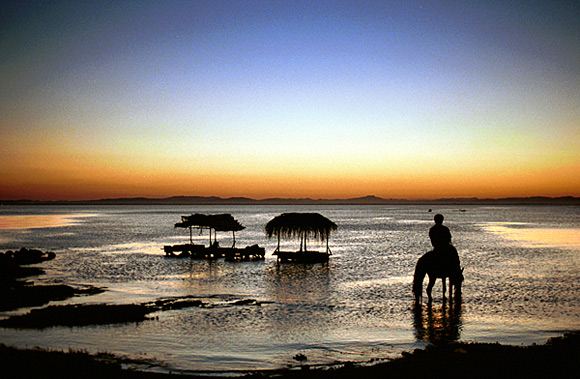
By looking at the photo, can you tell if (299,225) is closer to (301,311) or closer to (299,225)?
(299,225)

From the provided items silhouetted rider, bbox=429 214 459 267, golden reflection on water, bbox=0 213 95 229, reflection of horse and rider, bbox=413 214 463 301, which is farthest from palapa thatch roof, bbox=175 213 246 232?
golden reflection on water, bbox=0 213 95 229

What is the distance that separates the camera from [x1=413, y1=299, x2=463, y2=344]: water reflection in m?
14.2

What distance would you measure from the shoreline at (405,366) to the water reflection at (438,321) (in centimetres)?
234

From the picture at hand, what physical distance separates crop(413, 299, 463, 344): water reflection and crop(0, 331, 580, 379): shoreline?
2.34 metres

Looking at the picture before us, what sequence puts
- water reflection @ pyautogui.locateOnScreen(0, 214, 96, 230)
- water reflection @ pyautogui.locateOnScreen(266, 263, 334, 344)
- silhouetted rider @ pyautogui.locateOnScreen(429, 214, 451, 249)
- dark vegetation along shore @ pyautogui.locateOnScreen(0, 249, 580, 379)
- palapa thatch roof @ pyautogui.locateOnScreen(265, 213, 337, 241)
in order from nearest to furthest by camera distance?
dark vegetation along shore @ pyautogui.locateOnScreen(0, 249, 580, 379)
water reflection @ pyautogui.locateOnScreen(266, 263, 334, 344)
silhouetted rider @ pyautogui.locateOnScreen(429, 214, 451, 249)
palapa thatch roof @ pyautogui.locateOnScreen(265, 213, 337, 241)
water reflection @ pyautogui.locateOnScreen(0, 214, 96, 230)

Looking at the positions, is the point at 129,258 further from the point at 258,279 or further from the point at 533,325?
the point at 533,325

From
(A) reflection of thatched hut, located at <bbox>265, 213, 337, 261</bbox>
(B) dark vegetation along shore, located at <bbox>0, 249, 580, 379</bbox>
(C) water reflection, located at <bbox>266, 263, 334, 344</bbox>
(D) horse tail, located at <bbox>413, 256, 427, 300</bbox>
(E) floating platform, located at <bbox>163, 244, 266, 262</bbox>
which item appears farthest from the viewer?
(E) floating platform, located at <bbox>163, 244, 266, 262</bbox>

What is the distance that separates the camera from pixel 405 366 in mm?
10469

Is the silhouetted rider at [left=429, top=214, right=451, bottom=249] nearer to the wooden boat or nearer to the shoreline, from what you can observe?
the shoreline

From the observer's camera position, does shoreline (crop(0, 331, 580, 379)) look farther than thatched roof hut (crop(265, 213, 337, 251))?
No

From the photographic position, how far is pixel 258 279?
26.1 m

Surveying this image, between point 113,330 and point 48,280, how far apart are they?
12498 millimetres

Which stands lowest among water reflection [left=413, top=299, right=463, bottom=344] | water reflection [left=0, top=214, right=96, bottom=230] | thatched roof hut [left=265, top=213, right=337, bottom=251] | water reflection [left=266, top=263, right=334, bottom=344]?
water reflection [left=0, top=214, right=96, bottom=230]

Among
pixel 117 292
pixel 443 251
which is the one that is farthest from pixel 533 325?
pixel 117 292
